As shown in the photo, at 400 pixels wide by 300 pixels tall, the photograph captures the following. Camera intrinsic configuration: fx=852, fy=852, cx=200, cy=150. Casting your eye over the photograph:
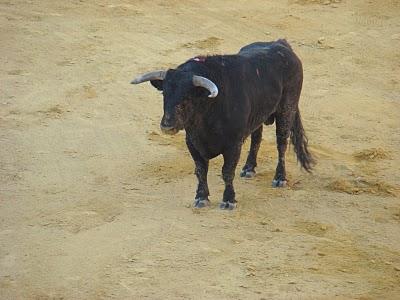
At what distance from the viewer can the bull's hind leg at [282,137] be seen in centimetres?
1016

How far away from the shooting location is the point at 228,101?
905 cm

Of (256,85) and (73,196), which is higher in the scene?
(256,85)

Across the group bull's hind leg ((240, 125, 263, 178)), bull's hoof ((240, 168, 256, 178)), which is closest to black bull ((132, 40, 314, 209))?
bull's hind leg ((240, 125, 263, 178))

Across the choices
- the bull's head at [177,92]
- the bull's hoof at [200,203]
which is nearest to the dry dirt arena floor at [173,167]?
the bull's hoof at [200,203]

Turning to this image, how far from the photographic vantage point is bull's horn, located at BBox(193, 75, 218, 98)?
8422mm

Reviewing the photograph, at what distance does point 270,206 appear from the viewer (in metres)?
9.57

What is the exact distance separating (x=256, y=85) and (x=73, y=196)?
2457mm

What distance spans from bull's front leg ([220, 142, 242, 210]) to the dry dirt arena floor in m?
0.14

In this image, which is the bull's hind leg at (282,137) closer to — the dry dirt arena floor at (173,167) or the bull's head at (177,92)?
the dry dirt arena floor at (173,167)

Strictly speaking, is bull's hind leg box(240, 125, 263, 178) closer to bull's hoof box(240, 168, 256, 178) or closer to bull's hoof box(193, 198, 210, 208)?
bull's hoof box(240, 168, 256, 178)

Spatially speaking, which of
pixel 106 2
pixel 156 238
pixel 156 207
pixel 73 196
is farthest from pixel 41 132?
pixel 106 2

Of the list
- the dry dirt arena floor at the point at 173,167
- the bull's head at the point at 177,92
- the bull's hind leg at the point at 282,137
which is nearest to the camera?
the dry dirt arena floor at the point at 173,167

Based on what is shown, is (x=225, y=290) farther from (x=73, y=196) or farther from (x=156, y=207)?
(x=73, y=196)

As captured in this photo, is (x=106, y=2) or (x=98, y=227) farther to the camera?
(x=106, y=2)
